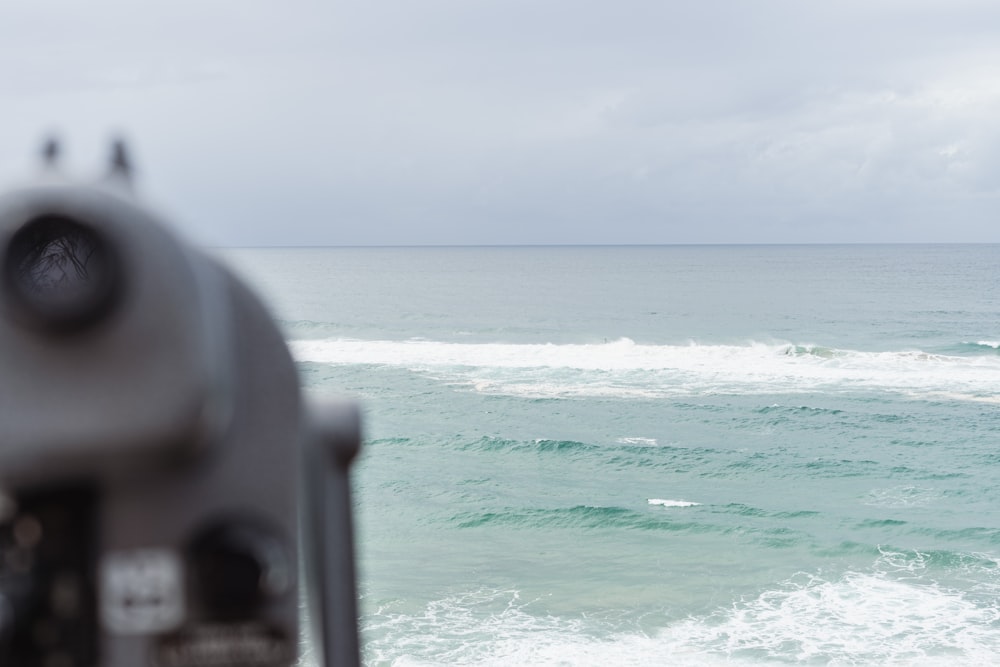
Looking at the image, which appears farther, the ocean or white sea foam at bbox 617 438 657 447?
white sea foam at bbox 617 438 657 447

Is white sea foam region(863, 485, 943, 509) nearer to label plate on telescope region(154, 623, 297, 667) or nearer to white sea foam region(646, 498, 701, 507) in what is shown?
white sea foam region(646, 498, 701, 507)

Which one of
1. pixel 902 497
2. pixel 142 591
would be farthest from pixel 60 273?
pixel 902 497

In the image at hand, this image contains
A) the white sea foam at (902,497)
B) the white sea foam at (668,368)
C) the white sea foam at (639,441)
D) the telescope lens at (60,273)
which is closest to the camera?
the telescope lens at (60,273)

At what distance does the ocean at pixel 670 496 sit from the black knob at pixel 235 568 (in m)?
0.15

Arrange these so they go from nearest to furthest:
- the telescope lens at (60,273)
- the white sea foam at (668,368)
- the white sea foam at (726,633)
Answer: the telescope lens at (60,273) < the white sea foam at (726,633) < the white sea foam at (668,368)

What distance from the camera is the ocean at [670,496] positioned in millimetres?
11859

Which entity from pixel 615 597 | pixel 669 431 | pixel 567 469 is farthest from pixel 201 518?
pixel 669 431

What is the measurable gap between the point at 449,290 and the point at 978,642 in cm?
6412

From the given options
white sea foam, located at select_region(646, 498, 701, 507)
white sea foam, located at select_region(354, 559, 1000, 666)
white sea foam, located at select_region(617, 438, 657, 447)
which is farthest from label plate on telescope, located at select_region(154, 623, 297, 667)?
white sea foam, located at select_region(617, 438, 657, 447)

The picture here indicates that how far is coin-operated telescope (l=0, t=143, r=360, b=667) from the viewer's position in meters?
0.76

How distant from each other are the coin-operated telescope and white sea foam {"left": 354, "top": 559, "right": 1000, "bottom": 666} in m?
10.4

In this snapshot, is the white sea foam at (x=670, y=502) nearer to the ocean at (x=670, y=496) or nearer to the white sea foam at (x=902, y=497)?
the ocean at (x=670, y=496)

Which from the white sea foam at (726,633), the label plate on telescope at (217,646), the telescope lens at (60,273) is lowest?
the white sea foam at (726,633)

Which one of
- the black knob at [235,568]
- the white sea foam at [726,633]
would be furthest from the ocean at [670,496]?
the black knob at [235,568]
